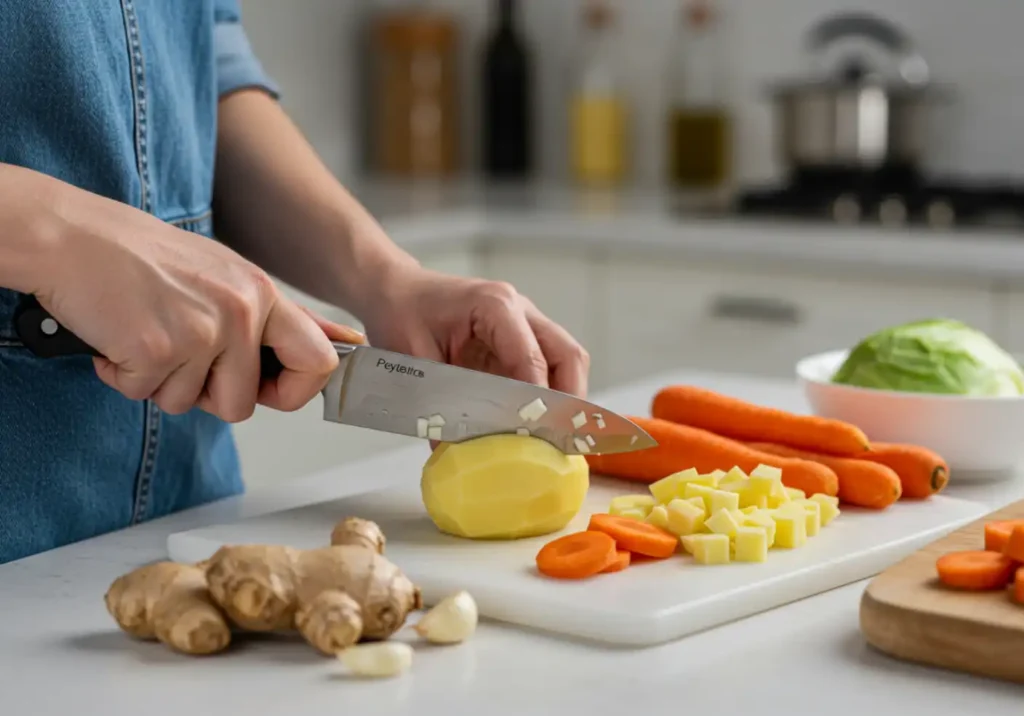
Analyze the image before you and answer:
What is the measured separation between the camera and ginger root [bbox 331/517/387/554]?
2.93ft

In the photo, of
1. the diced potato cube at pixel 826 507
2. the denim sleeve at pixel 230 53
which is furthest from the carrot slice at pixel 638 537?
the denim sleeve at pixel 230 53

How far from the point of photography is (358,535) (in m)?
0.90

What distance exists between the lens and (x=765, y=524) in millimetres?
1005

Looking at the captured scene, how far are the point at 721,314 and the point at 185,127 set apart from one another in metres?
1.59

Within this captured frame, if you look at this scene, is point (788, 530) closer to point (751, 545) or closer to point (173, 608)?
point (751, 545)

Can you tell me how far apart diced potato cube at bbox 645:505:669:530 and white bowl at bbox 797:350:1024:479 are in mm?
346

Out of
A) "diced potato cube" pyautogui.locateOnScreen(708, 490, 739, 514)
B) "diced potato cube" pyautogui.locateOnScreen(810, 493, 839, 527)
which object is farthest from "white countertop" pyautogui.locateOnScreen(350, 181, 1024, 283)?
"diced potato cube" pyautogui.locateOnScreen(708, 490, 739, 514)

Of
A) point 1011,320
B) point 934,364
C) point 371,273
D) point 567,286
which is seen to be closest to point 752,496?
point 934,364

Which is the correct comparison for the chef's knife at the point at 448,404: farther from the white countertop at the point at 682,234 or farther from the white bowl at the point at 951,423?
the white countertop at the point at 682,234

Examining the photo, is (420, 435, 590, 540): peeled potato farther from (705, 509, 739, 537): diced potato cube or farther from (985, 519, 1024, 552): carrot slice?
(985, 519, 1024, 552): carrot slice

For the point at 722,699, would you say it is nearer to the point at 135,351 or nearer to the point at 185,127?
the point at 135,351

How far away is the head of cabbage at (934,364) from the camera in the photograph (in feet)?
4.24

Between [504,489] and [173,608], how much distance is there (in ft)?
0.90

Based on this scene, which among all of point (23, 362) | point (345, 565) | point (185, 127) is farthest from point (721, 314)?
point (345, 565)
